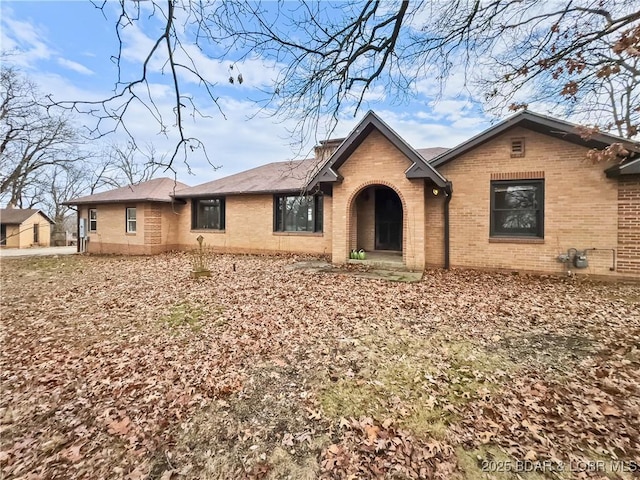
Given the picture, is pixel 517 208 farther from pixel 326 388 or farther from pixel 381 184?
pixel 326 388

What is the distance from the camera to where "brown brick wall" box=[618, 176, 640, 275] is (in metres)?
8.13

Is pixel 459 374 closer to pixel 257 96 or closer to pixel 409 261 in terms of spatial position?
pixel 257 96

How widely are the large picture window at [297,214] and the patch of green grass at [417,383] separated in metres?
9.79

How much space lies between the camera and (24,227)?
36312mm

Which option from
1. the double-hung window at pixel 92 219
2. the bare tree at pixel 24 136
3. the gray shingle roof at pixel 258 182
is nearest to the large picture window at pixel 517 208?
the gray shingle roof at pixel 258 182

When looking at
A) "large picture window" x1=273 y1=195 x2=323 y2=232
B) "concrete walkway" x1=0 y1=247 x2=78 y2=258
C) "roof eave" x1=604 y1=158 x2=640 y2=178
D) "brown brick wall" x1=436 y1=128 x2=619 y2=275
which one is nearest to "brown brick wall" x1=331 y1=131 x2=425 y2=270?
"brown brick wall" x1=436 y1=128 x2=619 y2=275

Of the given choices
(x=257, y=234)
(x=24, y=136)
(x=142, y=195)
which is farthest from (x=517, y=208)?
(x=142, y=195)

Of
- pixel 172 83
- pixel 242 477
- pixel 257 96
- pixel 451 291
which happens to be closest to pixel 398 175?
pixel 451 291

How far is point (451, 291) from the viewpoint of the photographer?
25.2 ft

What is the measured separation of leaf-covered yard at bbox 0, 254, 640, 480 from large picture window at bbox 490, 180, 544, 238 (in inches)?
116

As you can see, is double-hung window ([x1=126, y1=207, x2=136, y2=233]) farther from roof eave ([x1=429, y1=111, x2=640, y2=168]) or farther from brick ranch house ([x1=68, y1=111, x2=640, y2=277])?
roof eave ([x1=429, y1=111, x2=640, y2=168])

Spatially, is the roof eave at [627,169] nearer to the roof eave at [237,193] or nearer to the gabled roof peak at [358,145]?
the gabled roof peak at [358,145]

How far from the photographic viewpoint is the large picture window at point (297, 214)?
14086 mm

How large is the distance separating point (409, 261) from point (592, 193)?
544cm
